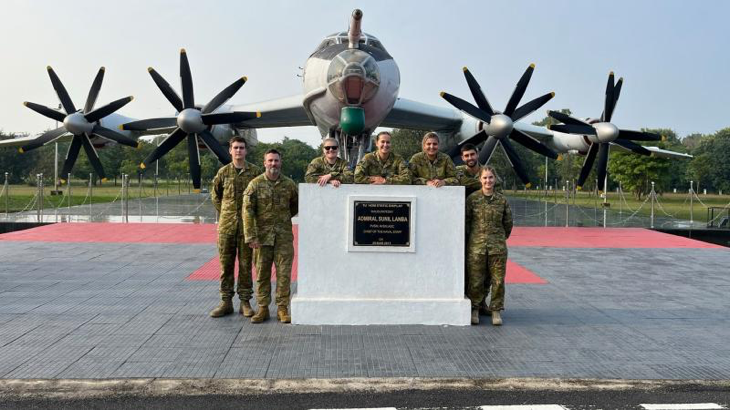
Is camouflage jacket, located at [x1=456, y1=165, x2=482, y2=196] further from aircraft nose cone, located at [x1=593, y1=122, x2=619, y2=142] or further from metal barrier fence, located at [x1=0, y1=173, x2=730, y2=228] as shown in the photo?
Answer: metal barrier fence, located at [x1=0, y1=173, x2=730, y2=228]

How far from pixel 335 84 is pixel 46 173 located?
2994 inches

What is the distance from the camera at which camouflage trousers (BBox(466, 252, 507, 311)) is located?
5938 millimetres

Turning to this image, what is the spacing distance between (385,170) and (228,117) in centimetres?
1053

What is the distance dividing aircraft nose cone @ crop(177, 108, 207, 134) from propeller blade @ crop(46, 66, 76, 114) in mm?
4646

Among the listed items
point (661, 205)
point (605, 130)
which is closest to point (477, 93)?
point (605, 130)

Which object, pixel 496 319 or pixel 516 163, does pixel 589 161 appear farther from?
pixel 496 319

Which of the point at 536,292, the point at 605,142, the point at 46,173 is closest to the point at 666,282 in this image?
the point at 536,292

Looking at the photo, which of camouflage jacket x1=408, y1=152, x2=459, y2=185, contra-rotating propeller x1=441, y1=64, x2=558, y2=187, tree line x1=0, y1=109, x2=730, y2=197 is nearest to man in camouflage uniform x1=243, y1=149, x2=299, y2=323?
camouflage jacket x1=408, y1=152, x2=459, y2=185

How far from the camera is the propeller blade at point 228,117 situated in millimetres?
15461

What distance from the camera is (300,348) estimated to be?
500 centimetres

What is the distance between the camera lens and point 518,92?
16.2 metres

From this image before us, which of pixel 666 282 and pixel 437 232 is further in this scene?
pixel 666 282

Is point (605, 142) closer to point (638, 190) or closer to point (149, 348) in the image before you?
point (149, 348)

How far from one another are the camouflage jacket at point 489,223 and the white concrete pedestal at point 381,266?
0.23 m
